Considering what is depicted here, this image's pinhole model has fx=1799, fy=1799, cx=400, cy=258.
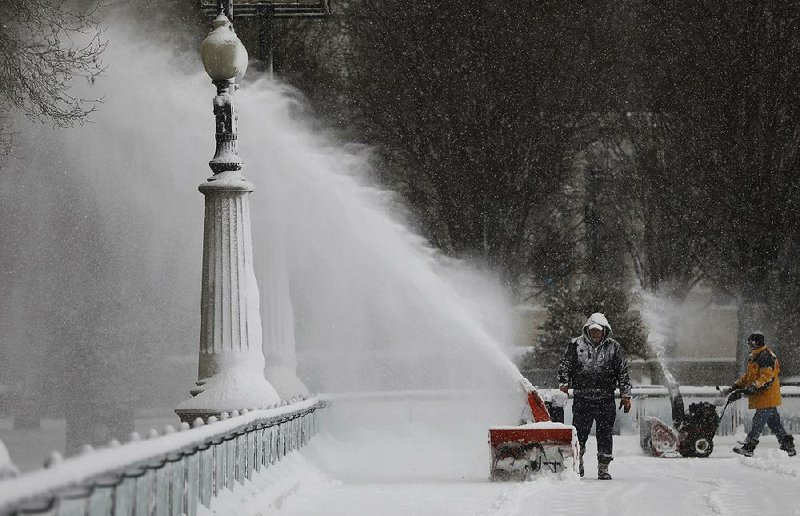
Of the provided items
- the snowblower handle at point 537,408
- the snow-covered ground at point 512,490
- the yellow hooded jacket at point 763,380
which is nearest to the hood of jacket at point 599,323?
the snowblower handle at point 537,408

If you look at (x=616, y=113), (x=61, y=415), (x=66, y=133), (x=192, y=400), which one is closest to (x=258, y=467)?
(x=192, y=400)

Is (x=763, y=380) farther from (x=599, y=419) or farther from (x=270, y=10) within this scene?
(x=270, y=10)

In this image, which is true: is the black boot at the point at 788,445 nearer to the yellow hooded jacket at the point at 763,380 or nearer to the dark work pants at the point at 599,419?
the yellow hooded jacket at the point at 763,380

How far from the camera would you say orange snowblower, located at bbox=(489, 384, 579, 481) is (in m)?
16.3

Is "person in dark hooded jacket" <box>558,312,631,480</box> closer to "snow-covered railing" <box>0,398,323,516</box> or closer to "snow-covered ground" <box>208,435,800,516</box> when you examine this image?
"snow-covered ground" <box>208,435,800,516</box>

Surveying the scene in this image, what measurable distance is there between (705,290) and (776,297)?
63.5 feet

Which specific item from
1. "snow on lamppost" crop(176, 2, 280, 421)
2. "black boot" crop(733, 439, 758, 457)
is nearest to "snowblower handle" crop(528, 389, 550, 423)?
"snow on lamppost" crop(176, 2, 280, 421)

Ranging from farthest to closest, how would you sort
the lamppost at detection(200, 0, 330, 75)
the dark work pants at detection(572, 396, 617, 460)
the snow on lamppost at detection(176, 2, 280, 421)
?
the lamppost at detection(200, 0, 330, 75), the dark work pants at detection(572, 396, 617, 460), the snow on lamppost at detection(176, 2, 280, 421)

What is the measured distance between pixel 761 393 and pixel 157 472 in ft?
41.6

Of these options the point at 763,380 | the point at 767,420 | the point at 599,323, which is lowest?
the point at 767,420

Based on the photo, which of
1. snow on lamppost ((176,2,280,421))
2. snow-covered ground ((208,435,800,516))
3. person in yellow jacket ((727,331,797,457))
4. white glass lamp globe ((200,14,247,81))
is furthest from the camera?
person in yellow jacket ((727,331,797,457))

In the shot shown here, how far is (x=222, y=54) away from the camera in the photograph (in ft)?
46.8

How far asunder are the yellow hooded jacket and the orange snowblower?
473cm

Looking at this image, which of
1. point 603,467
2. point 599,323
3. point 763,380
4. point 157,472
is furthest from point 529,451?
point 157,472
